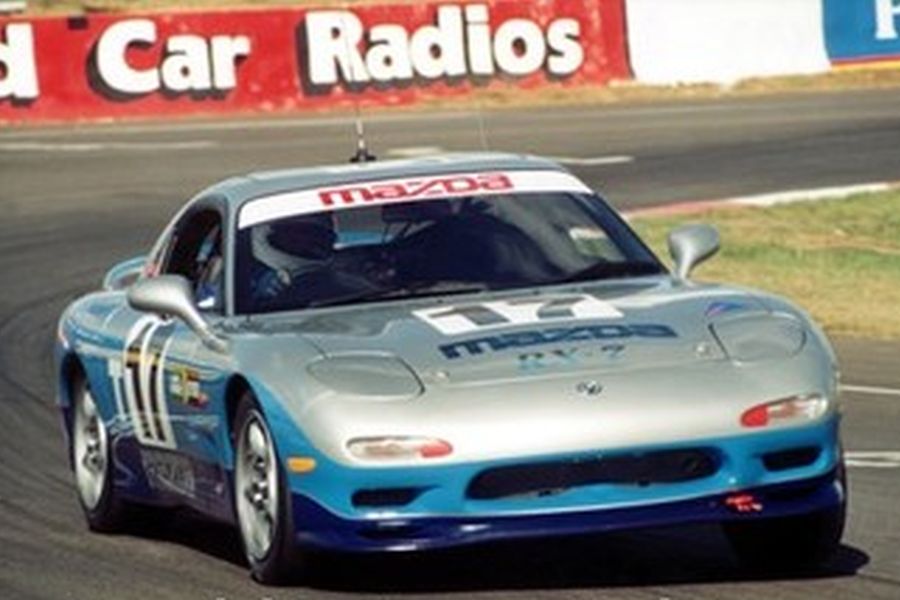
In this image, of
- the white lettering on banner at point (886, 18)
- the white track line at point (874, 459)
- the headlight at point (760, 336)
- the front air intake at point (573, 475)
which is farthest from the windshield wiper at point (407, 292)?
the white lettering on banner at point (886, 18)

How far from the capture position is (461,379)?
30.3 feet

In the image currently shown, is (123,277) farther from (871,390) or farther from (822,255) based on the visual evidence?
(822,255)

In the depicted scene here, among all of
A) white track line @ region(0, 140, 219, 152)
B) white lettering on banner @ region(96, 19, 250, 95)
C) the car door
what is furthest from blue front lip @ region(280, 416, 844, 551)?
white lettering on banner @ region(96, 19, 250, 95)

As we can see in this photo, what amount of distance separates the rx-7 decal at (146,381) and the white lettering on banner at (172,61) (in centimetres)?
2724

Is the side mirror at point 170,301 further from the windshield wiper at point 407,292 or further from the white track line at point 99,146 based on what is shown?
the white track line at point 99,146

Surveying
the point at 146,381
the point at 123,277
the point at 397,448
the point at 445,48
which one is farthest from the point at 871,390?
the point at 445,48

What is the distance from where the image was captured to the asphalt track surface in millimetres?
9664

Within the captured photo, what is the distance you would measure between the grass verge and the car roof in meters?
7.47

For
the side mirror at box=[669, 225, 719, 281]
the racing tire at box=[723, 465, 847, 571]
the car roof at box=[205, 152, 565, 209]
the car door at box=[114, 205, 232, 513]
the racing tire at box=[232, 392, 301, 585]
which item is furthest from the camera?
the car roof at box=[205, 152, 565, 209]

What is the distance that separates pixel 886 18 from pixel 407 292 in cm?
3225

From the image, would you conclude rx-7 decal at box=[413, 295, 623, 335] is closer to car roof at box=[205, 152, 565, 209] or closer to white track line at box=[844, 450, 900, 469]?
car roof at box=[205, 152, 565, 209]

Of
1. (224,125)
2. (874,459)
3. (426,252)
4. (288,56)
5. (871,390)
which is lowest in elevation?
(224,125)

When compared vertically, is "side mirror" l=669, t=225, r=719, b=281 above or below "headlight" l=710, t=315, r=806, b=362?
above

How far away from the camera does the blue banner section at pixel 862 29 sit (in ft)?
136
